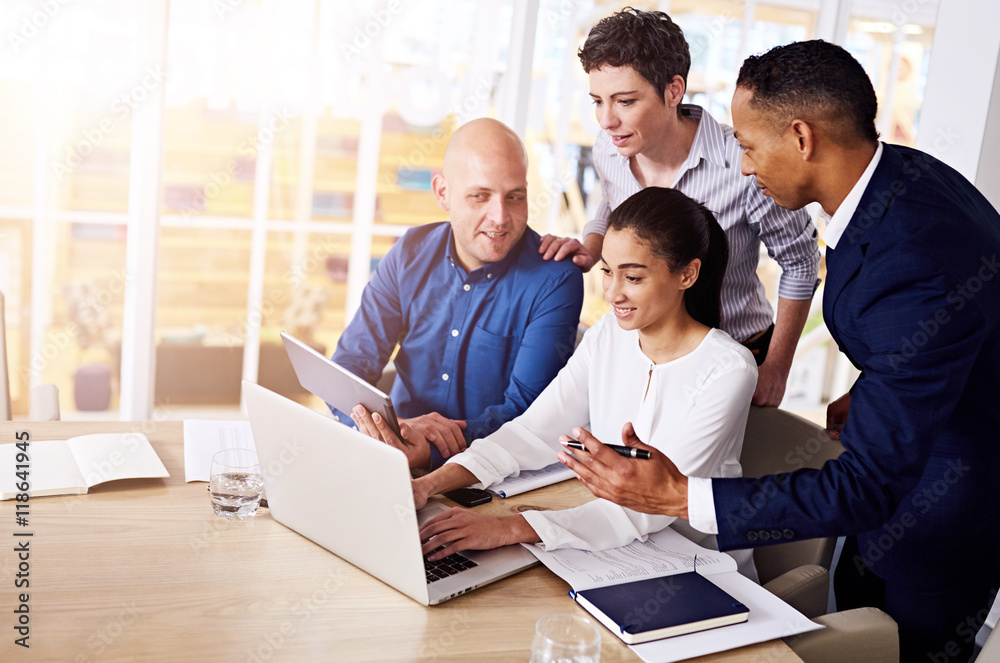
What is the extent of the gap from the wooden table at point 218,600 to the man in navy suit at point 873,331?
0.71 ft

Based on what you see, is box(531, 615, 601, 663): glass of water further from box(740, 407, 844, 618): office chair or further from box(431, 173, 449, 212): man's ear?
box(431, 173, 449, 212): man's ear

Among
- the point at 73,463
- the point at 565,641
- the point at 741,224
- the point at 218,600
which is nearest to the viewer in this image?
the point at 565,641

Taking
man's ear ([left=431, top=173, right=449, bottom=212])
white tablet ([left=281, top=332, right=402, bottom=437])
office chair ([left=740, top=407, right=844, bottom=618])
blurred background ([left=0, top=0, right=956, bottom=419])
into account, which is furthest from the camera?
blurred background ([left=0, top=0, right=956, bottom=419])

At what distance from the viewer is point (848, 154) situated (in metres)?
1.40

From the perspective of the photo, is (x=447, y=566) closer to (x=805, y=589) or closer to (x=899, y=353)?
(x=805, y=589)

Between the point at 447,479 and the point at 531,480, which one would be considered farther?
the point at 531,480

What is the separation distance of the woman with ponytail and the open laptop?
22 cm

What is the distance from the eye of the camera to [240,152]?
419 centimetres

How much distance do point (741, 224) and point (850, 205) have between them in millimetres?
849

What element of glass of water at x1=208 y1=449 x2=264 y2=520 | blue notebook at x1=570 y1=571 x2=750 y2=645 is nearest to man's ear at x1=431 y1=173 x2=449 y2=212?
glass of water at x1=208 y1=449 x2=264 y2=520

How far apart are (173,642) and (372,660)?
0.86 feet

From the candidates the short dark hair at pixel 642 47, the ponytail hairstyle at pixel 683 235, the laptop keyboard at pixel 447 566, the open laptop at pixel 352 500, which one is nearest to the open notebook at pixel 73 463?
the open laptop at pixel 352 500

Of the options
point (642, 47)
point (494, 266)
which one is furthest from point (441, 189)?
point (642, 47)

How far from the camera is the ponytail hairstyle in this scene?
1791mm
